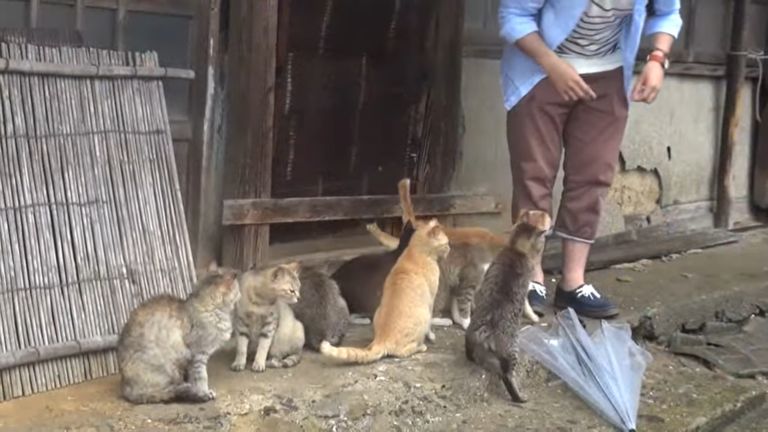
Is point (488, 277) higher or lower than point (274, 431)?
higher

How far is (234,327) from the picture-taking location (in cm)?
409

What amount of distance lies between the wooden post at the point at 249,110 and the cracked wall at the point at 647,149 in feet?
4.59

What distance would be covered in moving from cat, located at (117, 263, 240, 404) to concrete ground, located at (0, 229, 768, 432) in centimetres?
6

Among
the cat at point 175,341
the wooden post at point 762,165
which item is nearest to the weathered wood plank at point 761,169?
the wooden post at point 762,165

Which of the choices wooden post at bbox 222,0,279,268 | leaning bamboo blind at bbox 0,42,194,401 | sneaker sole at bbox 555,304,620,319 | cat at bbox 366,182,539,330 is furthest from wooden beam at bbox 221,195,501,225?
sneaker sole at bbox 555,304,620,319

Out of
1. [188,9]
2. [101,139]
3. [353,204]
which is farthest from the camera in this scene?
[353,204]

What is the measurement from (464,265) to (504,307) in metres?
0.70

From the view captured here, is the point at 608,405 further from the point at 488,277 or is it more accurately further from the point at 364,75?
the point at 364,75

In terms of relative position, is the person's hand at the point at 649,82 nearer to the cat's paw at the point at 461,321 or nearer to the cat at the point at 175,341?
the cat's paw at the point at 461,321

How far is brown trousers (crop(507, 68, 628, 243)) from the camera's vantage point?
4867 mm

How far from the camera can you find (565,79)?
181 inches

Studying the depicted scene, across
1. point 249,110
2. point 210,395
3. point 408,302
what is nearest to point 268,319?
point 210,395

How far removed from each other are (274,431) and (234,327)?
56 cm

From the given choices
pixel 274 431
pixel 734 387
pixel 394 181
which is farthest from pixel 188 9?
pixel 734 387
